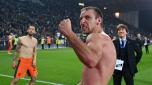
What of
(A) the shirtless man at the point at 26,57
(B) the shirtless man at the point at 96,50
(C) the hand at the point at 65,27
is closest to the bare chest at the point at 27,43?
(A) the shirtless man at the point at 26,57

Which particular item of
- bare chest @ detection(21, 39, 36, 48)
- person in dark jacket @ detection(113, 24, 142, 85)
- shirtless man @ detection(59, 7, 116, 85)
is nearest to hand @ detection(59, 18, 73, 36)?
shirtless man @ detection(59, 7, 116, 85)

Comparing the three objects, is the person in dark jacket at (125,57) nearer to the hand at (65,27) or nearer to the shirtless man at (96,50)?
the shirtless man at (96,50)

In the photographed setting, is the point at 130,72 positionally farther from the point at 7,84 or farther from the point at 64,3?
the point at 64,3

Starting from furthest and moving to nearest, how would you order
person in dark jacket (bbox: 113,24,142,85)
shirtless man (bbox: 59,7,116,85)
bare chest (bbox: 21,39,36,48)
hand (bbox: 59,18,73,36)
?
bare chest (bbox: 21,39,36,48)
person in dark jacket (bbox: 113,24,142,85)
shirtless man (bbox: 59,7,116,85)
hand (bbox: 59,18,73,36)

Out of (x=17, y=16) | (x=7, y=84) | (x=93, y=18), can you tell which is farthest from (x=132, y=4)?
(x=93, y=18)

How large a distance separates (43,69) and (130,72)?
9428 mm

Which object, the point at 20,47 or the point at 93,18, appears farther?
the point at 20,47

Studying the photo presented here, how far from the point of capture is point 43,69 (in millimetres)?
17938

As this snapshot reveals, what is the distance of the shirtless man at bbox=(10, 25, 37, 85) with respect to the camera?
10.3 metres

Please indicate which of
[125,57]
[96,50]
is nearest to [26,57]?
[125,57]

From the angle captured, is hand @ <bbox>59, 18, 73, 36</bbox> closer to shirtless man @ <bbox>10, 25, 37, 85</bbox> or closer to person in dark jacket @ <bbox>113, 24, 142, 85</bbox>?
person in dark jacket @ <bbox>113, 24, 142, 85</bbox>

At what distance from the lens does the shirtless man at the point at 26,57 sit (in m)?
10.3

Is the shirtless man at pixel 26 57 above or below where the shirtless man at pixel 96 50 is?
below

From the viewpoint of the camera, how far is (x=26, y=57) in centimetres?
1054
